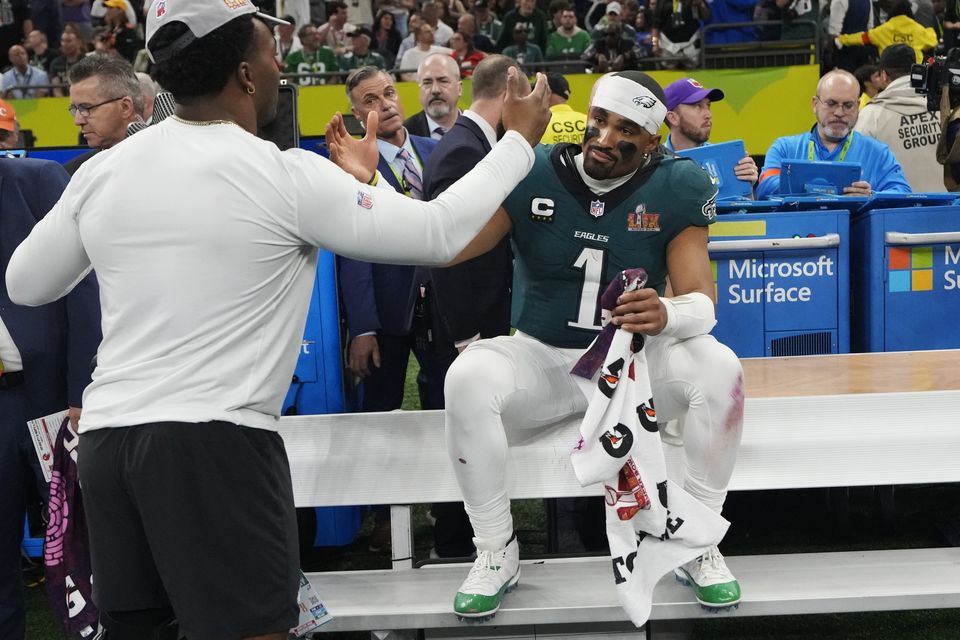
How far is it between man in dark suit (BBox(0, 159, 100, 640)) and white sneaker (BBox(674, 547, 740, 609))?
1.75m

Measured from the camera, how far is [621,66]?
10953 millimetres

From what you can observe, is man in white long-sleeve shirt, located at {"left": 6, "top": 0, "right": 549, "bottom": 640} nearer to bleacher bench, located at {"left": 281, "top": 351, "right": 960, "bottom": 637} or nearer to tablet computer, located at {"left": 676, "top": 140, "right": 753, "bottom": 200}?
bleacher bench, located at {"left": 281, "top": 351, "right": 960, "bottom": 637}

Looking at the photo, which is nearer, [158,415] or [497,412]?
[158,415]

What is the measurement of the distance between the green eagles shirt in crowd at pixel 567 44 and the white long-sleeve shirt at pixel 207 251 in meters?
11.0

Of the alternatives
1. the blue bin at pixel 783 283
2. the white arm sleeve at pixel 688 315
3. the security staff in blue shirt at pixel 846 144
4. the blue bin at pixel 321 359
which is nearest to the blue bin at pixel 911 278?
the blue bin at pixel 783 283

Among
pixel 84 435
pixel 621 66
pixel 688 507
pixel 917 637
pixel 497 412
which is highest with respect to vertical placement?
pixel 621 66

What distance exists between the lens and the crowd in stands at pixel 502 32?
11273 millimetres

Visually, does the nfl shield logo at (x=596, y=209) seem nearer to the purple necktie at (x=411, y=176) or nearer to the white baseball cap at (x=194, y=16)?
the white baseball cap at (x=194, y=16)

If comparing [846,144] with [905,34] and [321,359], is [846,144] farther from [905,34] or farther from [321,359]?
[905,34]

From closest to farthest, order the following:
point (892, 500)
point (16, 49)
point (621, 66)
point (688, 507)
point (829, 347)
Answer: point (688, 507)
point (892, 500)
point (829, 347)
point (621, 66)
point (16, 49)

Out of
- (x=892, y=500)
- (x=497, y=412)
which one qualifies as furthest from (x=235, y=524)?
(x=892, y=500)

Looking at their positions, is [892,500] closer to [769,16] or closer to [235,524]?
[235,524]

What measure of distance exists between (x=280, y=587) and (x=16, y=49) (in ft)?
41.8

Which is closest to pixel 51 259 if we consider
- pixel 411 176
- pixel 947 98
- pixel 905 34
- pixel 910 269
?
pixel 411 176
